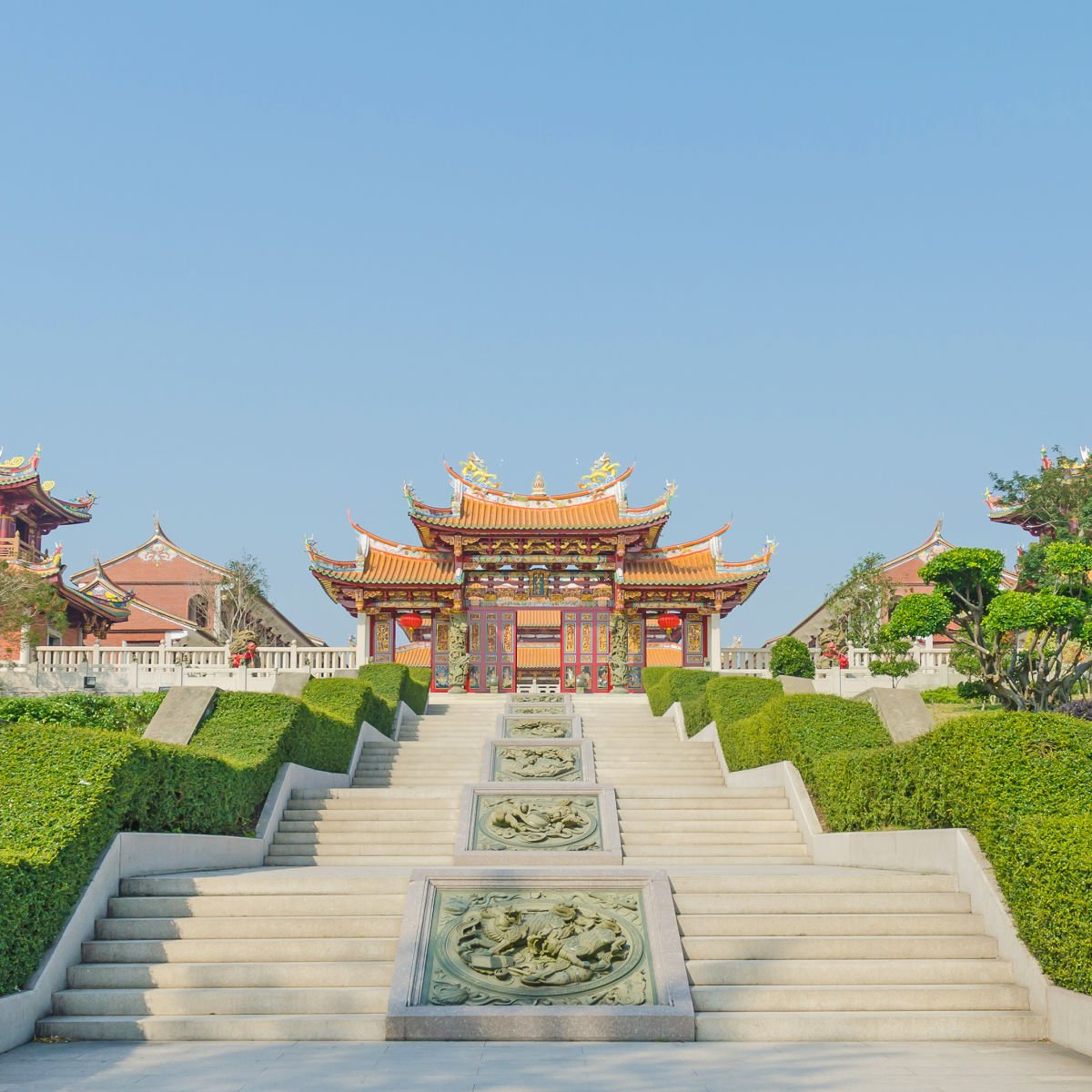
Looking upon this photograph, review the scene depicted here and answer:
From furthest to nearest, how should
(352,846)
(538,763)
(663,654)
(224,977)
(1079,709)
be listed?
(663,654) < (1079,709) < (538,763) < (352,846) < (224,977)

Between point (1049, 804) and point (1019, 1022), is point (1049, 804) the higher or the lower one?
the higher one

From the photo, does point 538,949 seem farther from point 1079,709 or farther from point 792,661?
point 792,661

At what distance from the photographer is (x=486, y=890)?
8.47 meters

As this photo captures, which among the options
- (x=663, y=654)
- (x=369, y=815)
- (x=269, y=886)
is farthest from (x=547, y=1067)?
(x=663, y=654)

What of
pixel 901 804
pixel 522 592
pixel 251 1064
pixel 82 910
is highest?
pixel 522 592

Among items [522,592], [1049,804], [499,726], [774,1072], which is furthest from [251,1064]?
[522,592]

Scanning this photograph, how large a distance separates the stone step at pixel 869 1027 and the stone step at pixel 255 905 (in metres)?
2.69

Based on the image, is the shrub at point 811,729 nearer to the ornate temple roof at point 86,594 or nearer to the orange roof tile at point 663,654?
the orange roof tile at point 663,654

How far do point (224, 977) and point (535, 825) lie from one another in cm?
462

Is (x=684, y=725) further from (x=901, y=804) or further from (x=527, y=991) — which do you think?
(x=527, y=991)

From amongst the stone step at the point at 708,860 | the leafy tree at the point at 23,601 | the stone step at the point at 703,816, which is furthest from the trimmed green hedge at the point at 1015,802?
the leafy tree at the point at 23,601

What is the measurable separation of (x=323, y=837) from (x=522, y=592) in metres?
17.3

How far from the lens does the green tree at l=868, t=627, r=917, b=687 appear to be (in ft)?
74.9

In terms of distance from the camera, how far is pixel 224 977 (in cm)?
762
